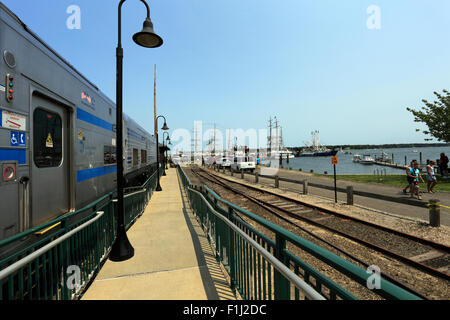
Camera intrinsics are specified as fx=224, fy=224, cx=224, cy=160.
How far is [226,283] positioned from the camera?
3.80m

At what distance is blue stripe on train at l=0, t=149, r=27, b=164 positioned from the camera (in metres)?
2.93

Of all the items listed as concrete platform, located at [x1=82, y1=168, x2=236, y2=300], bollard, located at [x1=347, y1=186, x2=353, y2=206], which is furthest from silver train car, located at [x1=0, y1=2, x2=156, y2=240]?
bollard, located at [x1=347, y1=186, x2=353, y2=206]

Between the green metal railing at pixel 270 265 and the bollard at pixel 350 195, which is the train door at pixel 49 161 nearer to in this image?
the green metal railing at pixel 270 265

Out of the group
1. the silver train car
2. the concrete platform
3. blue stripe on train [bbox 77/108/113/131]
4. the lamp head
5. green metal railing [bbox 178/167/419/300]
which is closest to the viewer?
green metal railing [bbox 178/167/419/300]

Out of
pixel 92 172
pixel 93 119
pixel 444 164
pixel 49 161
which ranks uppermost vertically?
pixel 93 119

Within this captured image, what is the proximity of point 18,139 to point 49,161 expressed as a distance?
3.10 ft

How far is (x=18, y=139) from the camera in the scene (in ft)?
10.5

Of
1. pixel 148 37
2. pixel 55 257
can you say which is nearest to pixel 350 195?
pixel 148 37

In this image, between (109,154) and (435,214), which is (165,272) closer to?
(109,154)

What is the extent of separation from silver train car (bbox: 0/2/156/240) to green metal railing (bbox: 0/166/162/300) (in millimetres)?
409

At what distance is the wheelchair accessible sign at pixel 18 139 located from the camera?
10.2 ft

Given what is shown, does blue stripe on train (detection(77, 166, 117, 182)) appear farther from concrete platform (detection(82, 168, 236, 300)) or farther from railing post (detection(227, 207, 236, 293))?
railing post (detection(227, 207, 236, 293))
